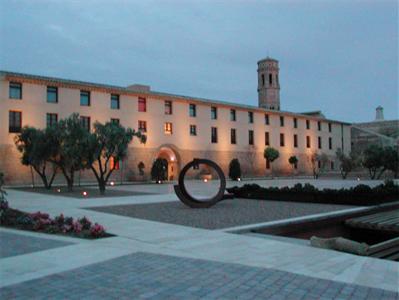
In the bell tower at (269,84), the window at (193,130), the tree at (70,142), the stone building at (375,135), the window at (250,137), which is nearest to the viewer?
the tree at (70,142)

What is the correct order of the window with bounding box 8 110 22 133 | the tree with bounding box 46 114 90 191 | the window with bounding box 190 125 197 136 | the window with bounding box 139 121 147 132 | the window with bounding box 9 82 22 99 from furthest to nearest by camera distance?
the window with bounding box 190 125 197 136 < the window with bounding box 139 121 147 132 < the window with bounding box 9 82 22 99 < the window with bounding box 8 110 22 133 < the tree with bounding box 46 114 90 191

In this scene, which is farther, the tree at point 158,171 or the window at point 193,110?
the window at point 193,110

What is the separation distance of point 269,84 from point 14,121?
4968cm

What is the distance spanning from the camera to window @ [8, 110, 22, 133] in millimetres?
32094

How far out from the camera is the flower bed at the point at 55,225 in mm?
8070

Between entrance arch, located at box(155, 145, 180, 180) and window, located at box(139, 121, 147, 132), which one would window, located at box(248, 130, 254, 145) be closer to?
entrance arch, located at box(155, 145, 180, 180)

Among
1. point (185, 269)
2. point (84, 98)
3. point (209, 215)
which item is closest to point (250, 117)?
point (84, 98)

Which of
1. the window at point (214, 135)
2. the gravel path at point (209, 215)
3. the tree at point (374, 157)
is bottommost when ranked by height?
the gravel path at point (209, 215)

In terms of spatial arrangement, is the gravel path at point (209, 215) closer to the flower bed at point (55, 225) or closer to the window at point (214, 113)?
the flower bed at point (55, 225)

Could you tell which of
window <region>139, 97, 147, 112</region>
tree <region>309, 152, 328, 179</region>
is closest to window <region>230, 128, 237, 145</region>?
window <region>139, 97, 147, 112</region>

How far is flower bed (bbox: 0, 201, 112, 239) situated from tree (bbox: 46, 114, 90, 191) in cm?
1179

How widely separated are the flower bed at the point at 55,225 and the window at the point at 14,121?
24.1 metres

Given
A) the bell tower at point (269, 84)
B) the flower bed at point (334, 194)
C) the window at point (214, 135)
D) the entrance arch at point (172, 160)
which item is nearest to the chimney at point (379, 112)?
the bell tower at point (269, 84)

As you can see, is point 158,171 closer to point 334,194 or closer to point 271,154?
point 271,154
